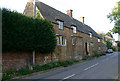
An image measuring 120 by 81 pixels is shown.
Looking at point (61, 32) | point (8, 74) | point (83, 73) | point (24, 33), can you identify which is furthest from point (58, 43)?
point (8, 74)

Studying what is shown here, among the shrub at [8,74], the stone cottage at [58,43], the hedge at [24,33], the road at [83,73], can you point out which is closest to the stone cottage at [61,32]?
the stone cottage at [58,43]

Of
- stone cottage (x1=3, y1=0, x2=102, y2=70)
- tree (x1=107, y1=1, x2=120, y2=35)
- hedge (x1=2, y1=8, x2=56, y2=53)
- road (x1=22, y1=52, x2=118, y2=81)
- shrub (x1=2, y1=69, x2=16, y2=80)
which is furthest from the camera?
tree (x1=107, y1=1, x2=120, y2=35)

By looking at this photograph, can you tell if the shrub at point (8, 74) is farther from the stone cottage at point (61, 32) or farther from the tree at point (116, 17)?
the tree at point (116, 17)

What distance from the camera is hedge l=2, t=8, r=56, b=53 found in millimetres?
10523

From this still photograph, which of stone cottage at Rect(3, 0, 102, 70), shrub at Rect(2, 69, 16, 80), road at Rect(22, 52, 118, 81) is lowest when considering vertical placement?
road at Rect(22, 52, 118, 81)

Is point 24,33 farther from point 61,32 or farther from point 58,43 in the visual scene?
point 61,32

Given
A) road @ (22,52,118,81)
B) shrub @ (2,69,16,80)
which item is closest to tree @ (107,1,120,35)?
road @ (22,52,118,81)

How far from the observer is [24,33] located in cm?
1180

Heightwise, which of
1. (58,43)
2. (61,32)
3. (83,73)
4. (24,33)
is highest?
(61,32)

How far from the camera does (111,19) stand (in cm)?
1730

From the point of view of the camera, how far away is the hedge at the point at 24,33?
414 inches

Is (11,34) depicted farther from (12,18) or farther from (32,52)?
(32,52)

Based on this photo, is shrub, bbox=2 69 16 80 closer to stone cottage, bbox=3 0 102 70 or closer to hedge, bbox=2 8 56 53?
stone cottage, bbox=3 0 102 70

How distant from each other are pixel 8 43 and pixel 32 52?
3.77m
